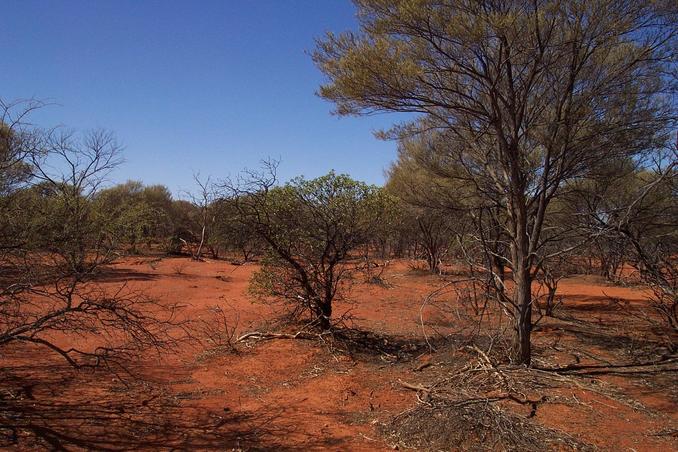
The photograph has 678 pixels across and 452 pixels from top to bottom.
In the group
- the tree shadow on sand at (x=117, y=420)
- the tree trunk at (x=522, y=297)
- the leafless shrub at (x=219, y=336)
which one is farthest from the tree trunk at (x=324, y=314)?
the tree trunk at (x=522, y=297)

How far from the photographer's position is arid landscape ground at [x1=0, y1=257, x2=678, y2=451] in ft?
15.7

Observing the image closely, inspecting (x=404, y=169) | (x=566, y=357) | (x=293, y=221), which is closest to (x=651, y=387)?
(x=566, y=357)

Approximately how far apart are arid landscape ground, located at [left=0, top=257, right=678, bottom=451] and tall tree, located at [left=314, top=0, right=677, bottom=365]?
1.33 m

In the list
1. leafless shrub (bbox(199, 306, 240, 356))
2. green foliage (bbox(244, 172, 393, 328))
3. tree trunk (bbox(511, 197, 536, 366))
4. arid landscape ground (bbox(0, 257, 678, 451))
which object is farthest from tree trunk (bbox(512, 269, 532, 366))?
leafless shrub (bbox(199, 306, 240, 356))

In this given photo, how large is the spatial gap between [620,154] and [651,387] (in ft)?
12.4

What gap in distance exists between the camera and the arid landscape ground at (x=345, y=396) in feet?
15.7

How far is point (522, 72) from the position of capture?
7.20 m

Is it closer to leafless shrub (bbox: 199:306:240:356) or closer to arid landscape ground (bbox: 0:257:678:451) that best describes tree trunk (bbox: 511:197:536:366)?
→ arid landscape ground (bbox: 0:257:678:451)

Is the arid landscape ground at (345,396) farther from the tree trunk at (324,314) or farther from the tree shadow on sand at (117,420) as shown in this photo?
the tree trunk at (324,314)

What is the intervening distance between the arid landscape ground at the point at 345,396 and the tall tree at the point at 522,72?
1.33 meters

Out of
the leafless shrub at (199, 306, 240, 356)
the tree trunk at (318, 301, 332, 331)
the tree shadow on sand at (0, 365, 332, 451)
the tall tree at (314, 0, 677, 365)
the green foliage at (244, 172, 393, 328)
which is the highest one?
the tall tree at (314, 0, 677, 365)

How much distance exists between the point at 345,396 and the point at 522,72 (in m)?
5.45

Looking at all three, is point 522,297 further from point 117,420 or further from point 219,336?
point 117,420

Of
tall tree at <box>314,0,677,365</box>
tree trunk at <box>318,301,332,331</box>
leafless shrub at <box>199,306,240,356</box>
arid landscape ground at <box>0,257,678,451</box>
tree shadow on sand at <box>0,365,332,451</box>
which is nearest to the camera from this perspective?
tree shadow on sand at <box>0,365,332,451</box>
